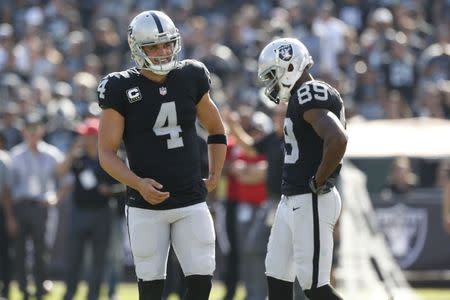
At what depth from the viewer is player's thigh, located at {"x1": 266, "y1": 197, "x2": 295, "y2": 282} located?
7.71 meters

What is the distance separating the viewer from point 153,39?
7.50 meters

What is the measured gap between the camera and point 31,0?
2216 cm

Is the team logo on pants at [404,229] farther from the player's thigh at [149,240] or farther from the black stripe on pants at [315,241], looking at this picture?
the player's thigh at [149,240]

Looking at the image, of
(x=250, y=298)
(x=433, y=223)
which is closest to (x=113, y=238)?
(x=250, y=298)

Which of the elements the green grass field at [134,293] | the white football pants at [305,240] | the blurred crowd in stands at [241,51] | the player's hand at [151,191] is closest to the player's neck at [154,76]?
the player's hand at [151,191]

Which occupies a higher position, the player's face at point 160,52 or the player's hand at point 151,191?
the player's face at point 160,52

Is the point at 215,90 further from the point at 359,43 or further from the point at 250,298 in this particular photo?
the point at 250,298

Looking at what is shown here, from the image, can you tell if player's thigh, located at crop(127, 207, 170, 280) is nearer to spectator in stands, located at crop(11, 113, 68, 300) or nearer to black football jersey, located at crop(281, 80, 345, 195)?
black football jersey, located at crop(281, 80, 345, 195)

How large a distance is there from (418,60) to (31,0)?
7.22 meters

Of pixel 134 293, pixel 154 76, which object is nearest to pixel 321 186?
pixel 154 76

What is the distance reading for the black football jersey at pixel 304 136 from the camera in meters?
7.57

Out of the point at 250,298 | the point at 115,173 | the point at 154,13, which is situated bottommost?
the point at 250,298

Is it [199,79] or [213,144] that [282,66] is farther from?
[213,144]

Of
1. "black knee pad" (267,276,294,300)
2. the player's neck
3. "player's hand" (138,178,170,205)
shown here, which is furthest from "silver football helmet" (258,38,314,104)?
"black knee pad" (267,276,294,300)
